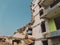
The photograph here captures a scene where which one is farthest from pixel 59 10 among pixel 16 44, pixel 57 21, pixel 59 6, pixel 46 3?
pixel 16 44

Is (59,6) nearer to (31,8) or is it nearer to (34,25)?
(34,25)

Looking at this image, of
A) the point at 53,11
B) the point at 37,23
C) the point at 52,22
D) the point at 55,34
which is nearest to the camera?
the point at 55,34

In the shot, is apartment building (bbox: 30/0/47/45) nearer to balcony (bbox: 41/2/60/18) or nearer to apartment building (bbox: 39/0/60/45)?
apartment building (bbox: 39/0/60/45)

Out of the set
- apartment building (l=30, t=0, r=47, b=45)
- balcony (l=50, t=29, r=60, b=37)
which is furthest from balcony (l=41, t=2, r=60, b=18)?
balcony (l=50, t=29, r=60, b=37)

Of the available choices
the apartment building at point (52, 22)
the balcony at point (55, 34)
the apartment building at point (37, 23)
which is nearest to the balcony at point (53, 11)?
the apartment building at point (52, 22)

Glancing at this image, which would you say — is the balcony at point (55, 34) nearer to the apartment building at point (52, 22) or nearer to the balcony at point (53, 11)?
the apartment building at point (52, 22)

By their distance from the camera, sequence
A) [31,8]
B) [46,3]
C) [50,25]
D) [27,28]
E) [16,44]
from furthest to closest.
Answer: [31,8]
[27,28]
[16,44]
[46,3]
[50,25]

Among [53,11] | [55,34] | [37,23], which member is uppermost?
[53,11]

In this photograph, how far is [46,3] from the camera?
19.3 metres

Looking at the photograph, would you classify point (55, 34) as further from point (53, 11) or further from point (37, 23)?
point (37, 23)

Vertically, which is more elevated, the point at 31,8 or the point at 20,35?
the point at 31,8

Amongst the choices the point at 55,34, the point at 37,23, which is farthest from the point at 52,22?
the point at 37,23

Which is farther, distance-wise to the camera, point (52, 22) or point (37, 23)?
point (37, 23)

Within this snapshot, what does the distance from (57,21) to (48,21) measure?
1546mm
